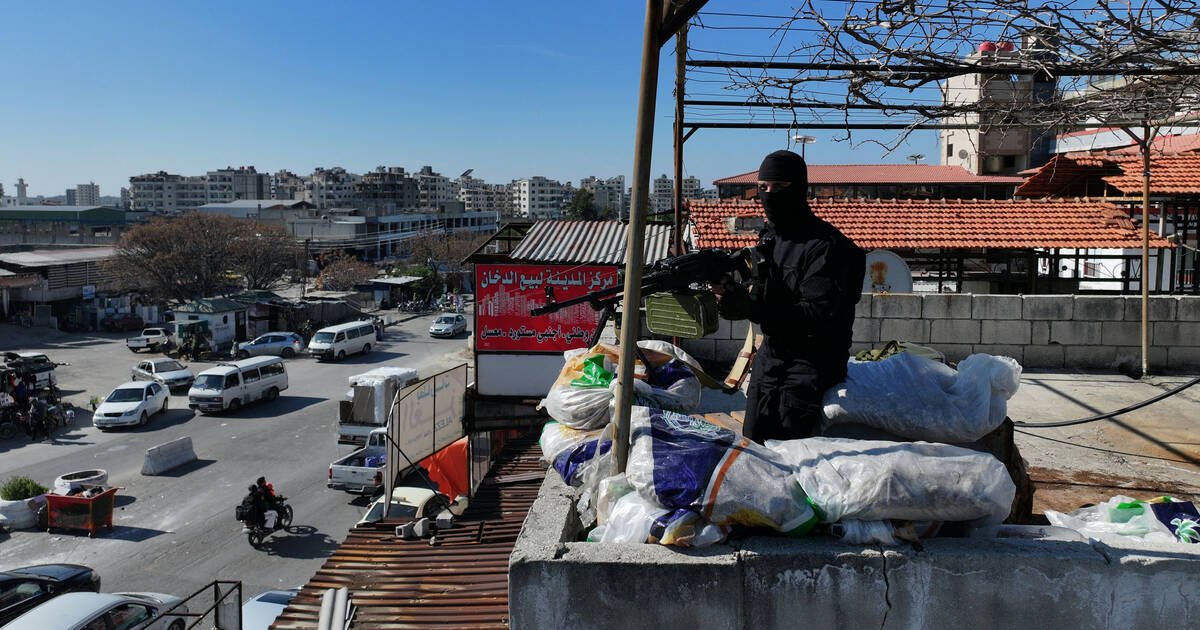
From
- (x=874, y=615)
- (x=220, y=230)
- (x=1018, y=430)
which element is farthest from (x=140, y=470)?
(x=220, y=230)

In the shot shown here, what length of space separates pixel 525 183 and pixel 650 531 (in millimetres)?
170173

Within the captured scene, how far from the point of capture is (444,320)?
40.7 meters

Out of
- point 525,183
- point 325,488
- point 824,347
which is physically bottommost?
point 325,488

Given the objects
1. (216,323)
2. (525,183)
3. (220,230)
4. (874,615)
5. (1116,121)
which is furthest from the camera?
(525,183)

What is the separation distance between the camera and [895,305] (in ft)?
31.6

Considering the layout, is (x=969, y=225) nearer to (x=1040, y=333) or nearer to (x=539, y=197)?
(x=1040, y=333)

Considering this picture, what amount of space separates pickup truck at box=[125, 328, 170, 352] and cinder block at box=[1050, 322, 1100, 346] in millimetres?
35225

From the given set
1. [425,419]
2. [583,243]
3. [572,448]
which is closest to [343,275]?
[583,243]

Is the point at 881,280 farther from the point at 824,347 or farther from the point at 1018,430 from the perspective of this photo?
the point at 824,347

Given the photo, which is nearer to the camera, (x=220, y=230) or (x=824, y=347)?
(x=824, y=347)

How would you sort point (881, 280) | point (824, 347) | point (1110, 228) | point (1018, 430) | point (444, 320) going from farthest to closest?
1. point (444, 320)
2. point (1110, 228)
3. point (881, 280)
4. point (1018, 430)
5. point (824, 347)

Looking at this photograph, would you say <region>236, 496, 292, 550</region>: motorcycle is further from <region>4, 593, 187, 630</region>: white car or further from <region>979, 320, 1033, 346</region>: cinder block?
<region>979, 320, 1033, 346</region>: cinder block

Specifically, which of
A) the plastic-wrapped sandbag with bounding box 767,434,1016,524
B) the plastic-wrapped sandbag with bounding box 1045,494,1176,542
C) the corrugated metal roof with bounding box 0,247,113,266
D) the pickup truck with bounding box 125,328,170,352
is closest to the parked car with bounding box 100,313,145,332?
the corrugated metal roof with bounding box 0,247,113,266

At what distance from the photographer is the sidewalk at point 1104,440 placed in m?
5.51
